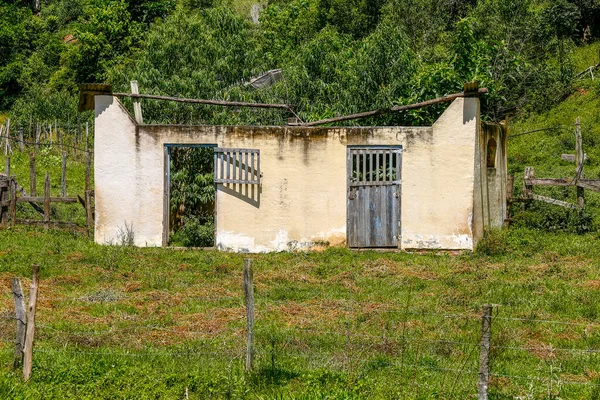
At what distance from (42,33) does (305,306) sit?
168ft

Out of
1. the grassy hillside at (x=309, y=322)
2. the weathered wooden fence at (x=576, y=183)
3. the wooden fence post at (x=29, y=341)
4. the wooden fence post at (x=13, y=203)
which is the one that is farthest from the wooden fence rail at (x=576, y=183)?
the wooden fence post at (x=29, y=341)

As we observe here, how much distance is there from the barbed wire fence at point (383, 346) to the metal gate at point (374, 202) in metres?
5.50

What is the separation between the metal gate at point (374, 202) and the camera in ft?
55.6

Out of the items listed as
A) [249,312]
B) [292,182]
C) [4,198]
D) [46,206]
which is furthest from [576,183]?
[4,198]

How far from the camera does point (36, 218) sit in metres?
21.2

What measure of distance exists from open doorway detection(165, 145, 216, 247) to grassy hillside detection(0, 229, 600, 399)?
1.56m

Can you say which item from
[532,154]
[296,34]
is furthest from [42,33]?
[532,154]

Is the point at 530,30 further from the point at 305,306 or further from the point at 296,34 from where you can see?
the point at 305,306

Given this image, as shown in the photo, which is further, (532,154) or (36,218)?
(532,154)

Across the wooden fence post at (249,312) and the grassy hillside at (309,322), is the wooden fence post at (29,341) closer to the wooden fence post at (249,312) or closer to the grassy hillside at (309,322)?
the grassy hillside at (309,322)

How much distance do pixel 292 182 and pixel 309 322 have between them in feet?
22.5

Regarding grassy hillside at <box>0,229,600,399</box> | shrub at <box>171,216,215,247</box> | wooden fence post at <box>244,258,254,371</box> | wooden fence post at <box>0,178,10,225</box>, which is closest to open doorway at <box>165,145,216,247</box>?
shrub at <box>171,216,215,247</box>

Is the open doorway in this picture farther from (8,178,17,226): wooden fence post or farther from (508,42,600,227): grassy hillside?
(508,42,600,227): grassy hillside

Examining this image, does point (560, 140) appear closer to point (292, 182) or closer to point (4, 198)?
point (292, 182)
